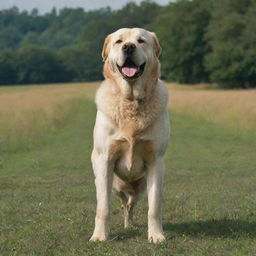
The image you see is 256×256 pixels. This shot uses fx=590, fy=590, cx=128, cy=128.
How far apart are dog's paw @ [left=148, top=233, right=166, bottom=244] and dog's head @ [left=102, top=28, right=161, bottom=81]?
1.43 meters

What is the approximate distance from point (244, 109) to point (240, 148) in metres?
8.70

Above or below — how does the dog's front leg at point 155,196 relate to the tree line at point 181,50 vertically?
above

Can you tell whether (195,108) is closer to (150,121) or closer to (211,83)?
(150,121)

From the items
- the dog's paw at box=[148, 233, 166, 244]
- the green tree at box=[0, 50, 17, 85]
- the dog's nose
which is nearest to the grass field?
the dog's paw at box=[148, 233, 166, 244]

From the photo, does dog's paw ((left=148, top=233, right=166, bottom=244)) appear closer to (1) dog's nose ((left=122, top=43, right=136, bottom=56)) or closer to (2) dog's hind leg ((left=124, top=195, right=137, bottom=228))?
(2) dog's hind leg ((left=124, top=195, right=137, bottom=228))

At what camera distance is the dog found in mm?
5270

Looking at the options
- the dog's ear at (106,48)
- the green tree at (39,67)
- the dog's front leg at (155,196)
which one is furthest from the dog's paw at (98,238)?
the green tree at (39,67)

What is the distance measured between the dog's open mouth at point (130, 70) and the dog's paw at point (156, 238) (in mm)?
1437

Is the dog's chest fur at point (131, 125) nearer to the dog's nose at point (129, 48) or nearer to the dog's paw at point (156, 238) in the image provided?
the dog's nose at point (129, 48)

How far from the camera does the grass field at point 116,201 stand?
516 centimetres

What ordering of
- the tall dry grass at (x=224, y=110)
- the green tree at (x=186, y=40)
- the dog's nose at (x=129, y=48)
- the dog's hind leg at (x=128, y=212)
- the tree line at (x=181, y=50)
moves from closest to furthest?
the dog's nose at (x=129, y=48) → the dog's hind leg at (x=128, y=212) → the tall dry grass at (x=224, y=110) → the tree line at (x=181, y=50) → the green tree at (x=186, y=40)

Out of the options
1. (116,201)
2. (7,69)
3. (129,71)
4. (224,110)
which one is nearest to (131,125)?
(129,71)

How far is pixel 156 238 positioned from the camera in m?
5.29

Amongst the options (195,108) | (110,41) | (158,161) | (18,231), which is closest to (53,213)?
(18,231)
